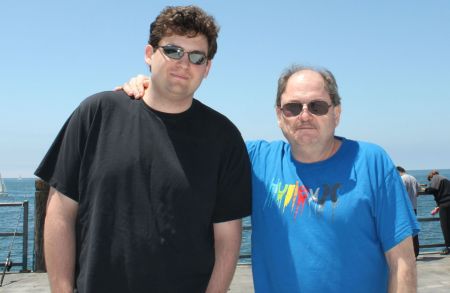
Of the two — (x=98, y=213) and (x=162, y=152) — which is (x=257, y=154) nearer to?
(x=162, y=152)

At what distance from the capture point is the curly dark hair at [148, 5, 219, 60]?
8.09ft

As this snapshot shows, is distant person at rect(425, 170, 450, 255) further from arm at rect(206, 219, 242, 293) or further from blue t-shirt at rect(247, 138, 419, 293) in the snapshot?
arm at rect(206, 219, 242, 293)

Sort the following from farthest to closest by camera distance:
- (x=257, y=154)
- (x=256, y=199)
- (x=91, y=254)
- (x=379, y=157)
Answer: (x=257, y=154)
(x=256, y=199)
(x=379, y=157)
(x=91, y=254)

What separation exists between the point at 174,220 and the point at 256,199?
2.20 ft

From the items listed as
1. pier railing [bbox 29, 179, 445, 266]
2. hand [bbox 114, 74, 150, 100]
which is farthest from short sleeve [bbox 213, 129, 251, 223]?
pier railing [bbox 29, 179, 445, 266]

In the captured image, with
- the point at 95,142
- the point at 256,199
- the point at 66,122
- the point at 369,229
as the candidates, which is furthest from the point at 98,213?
the point at 369,229

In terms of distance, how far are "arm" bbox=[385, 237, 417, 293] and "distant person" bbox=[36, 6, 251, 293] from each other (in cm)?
91

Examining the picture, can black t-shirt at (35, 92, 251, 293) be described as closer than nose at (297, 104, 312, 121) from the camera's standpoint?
Yes

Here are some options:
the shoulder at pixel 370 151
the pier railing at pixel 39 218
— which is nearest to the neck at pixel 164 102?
the shoulder at pixel 370 151

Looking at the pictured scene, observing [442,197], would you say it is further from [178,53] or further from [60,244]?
[60,244]

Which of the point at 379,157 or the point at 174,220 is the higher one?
the point at 379,157

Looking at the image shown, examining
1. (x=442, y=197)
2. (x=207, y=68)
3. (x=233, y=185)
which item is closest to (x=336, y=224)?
(x=233, y=185)

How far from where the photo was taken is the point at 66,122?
2436 mm

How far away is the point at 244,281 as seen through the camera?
6539 millimetres
